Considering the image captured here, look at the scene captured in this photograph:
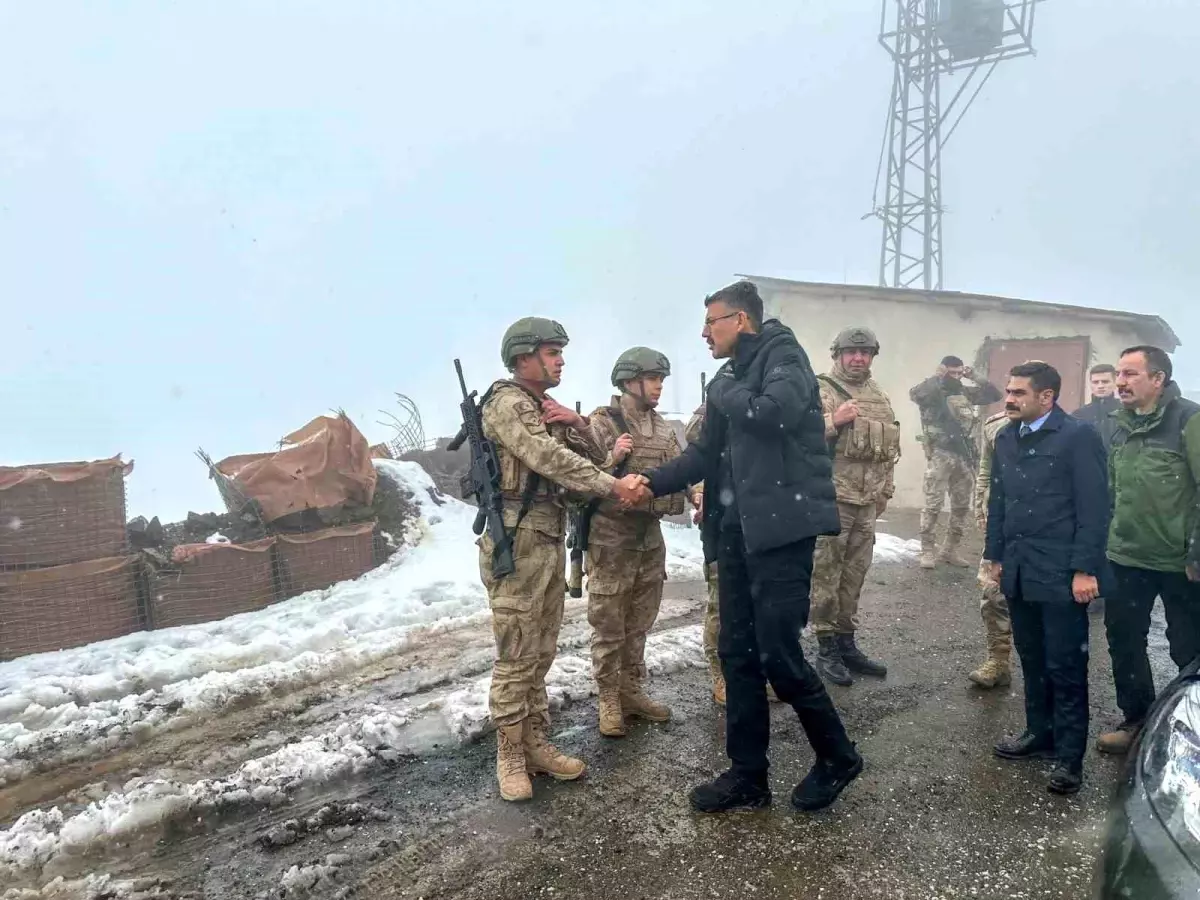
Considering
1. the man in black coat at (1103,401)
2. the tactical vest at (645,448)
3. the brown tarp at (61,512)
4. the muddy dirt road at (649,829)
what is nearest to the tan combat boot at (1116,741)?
the muddy dirt road at (649,829)

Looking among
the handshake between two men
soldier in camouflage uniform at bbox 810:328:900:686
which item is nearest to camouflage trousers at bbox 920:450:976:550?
soldier in camouflage uniform at bbox 810:328:900:686

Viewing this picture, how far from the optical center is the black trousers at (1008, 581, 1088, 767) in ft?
10.9

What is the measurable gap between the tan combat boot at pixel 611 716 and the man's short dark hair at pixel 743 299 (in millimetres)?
2190

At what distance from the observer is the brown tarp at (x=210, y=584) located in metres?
6.15

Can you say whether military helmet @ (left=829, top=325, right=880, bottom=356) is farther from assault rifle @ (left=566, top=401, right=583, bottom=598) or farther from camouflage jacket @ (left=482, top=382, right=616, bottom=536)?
camouflage jacket @ (left=482, top=382, right=616, bottom=536)

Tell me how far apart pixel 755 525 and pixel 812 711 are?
2.66 feet

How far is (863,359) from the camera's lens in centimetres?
532

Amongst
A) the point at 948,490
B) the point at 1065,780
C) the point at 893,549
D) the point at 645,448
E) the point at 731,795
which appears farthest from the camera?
the point at 893,549

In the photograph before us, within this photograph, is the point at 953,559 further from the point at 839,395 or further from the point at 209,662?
the point at 209,662

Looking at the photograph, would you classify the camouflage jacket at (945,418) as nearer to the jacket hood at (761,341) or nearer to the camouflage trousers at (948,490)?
the camouflage trousers at (948,490)

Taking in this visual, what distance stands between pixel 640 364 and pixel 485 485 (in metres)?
1.41

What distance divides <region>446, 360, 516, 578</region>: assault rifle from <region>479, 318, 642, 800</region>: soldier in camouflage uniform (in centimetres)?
4

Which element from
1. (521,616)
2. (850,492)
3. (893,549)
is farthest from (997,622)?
(893,549)

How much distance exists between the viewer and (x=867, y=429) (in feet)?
16.9
